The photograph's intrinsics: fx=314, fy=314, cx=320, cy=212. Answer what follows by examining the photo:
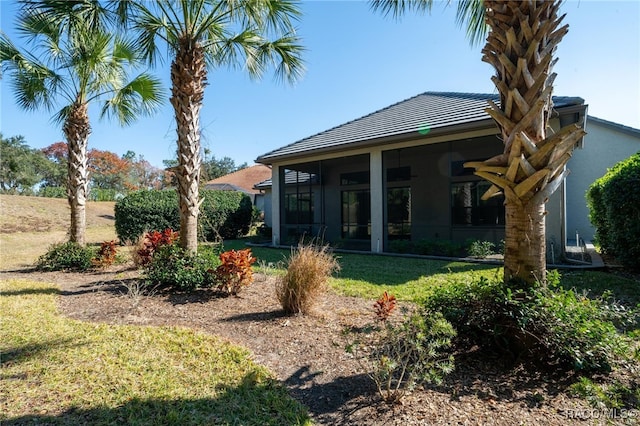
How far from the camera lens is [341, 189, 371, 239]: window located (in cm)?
1546

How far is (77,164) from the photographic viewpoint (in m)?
8.98

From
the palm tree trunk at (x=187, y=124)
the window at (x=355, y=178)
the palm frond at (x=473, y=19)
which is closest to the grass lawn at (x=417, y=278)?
the palm tree trunk at (x=187, y=124)

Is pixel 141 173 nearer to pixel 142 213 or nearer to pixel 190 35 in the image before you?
pixel 142 213

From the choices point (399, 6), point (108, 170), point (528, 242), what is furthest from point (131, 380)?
point (108, 170)

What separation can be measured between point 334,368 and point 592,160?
19.8 meters

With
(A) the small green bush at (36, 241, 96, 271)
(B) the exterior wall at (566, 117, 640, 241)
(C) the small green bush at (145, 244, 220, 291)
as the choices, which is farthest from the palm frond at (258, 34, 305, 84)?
(B) the exterior wall at (566, 117, 640, 241)

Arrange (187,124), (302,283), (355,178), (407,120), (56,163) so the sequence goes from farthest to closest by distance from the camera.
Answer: (56,163) → (355,178) → (407,120) → (187,124) → (302,283)

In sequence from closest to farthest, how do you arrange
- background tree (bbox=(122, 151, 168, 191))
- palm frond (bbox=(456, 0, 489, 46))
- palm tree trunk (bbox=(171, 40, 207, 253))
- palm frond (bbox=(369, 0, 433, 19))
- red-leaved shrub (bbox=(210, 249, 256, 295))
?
palm frond (bbox=(456, 0, 489, 46)) < palm frond (bbox=(369, 0, 433, 19)) < red-leaved shrub (bbox=(210, 249, 256, 295)) < palm tree trunk (bbox=(171, 40, 207, 253)) < background tree (bbox=(122, 151, 168, 191))

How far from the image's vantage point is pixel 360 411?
253cm

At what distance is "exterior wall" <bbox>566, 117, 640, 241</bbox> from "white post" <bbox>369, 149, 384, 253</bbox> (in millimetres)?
11841

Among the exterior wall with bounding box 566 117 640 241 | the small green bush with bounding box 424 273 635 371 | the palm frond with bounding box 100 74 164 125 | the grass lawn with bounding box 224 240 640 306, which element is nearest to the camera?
the small green bush with bounding box 424 273 635 371

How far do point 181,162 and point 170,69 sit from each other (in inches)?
77.7

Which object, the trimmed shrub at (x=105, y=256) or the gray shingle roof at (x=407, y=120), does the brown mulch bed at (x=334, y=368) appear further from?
the gray shingle roof at (x=407, y=120)

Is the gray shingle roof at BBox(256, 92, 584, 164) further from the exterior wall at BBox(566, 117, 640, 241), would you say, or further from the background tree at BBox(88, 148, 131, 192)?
the background tree at BBox(88, 148, 131, 192)
